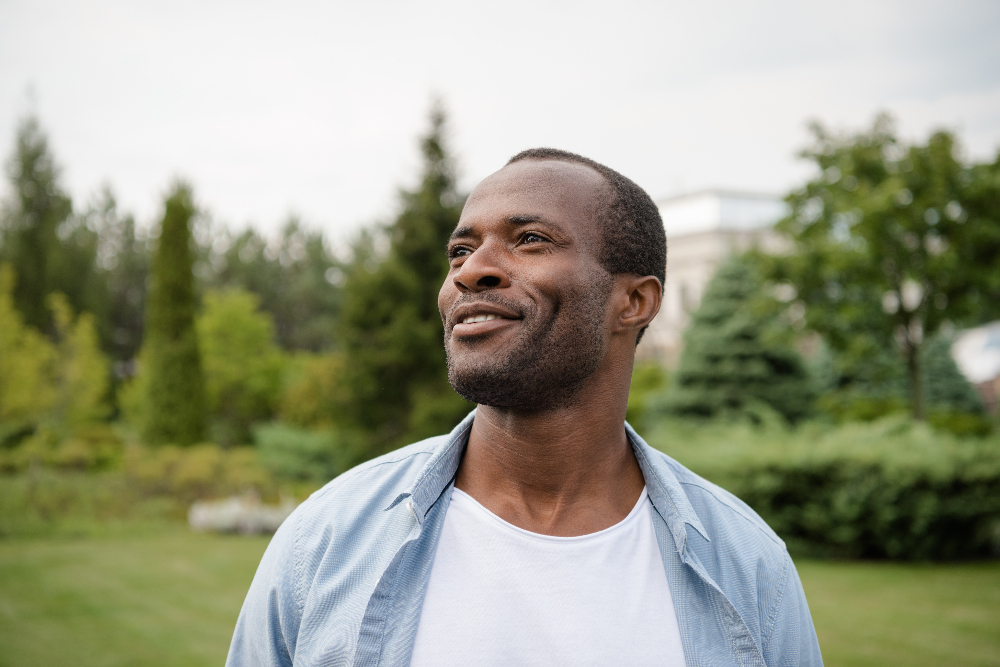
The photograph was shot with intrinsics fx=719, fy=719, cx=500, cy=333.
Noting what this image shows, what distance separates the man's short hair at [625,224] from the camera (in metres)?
2.01

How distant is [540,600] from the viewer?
1707 mm

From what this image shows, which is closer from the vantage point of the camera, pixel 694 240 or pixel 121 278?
pixel 694 240

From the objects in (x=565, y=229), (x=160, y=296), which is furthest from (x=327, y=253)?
(x=565, y=229)

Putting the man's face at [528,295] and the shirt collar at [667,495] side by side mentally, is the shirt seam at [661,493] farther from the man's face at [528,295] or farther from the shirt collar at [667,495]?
the man's face at [528,295]

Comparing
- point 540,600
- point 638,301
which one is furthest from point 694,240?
point 540,600

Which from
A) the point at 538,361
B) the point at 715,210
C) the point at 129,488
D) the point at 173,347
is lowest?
the point at 129,488

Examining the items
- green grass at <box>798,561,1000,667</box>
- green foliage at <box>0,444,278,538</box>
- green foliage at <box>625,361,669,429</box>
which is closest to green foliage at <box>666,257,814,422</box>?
green foliage at <box>625,361,669,429</box>

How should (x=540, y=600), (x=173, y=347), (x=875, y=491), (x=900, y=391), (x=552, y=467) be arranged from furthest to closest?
(x=900, y=391) → (x=173, y=347) → (x=875, y=491) → (x=552, y=467) → (x=540, y=600)

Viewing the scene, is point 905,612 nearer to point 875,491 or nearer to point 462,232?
point 875,491

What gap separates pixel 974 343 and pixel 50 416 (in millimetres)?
37615

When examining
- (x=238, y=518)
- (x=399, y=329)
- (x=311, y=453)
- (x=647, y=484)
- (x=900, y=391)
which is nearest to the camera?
(x=647, y=484)

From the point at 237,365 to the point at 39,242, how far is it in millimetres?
13383

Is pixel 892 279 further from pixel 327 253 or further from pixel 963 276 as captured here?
pixel 327 253

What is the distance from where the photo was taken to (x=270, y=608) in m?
1.74
